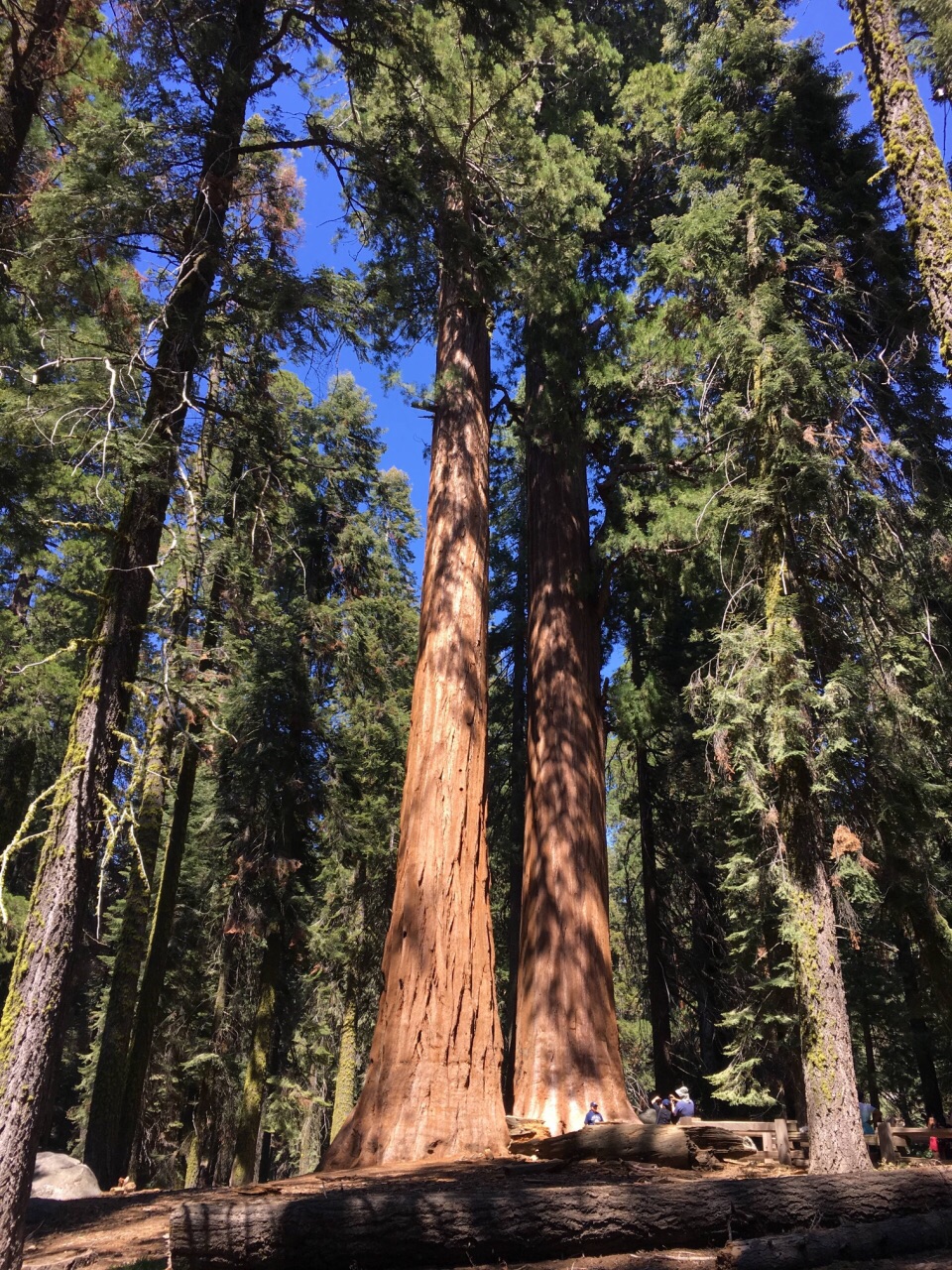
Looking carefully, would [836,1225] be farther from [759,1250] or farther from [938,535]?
[938,535]

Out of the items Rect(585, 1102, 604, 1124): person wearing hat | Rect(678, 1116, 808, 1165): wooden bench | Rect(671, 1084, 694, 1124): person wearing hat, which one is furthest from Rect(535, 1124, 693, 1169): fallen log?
Rect(671, 1084, 694, 1124): person wearing hat

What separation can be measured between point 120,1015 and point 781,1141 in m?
9.04

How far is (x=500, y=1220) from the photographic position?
12.2ft

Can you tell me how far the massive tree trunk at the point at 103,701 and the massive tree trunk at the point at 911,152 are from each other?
6209 mm

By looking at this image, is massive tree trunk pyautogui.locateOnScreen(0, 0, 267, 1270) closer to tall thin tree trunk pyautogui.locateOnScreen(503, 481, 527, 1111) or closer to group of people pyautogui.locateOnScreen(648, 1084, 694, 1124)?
group of people pyautogui.locateOnScreen(648, 1084, 694, 1124)

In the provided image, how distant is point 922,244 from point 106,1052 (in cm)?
1386

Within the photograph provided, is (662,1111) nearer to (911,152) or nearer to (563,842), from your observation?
(563,842)

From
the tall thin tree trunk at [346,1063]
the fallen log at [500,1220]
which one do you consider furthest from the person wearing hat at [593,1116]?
the tall thin tree trunk at [346,1063]

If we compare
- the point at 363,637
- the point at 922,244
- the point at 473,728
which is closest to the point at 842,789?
the point at 473,728

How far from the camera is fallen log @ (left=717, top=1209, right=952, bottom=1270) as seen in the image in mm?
3527

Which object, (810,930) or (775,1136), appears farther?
(775,1136)

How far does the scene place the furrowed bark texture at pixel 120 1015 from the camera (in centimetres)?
1108

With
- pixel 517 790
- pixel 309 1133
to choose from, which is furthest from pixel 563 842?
pixel 309 1133

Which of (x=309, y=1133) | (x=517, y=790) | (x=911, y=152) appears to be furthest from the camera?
(x=309, y=1133)
